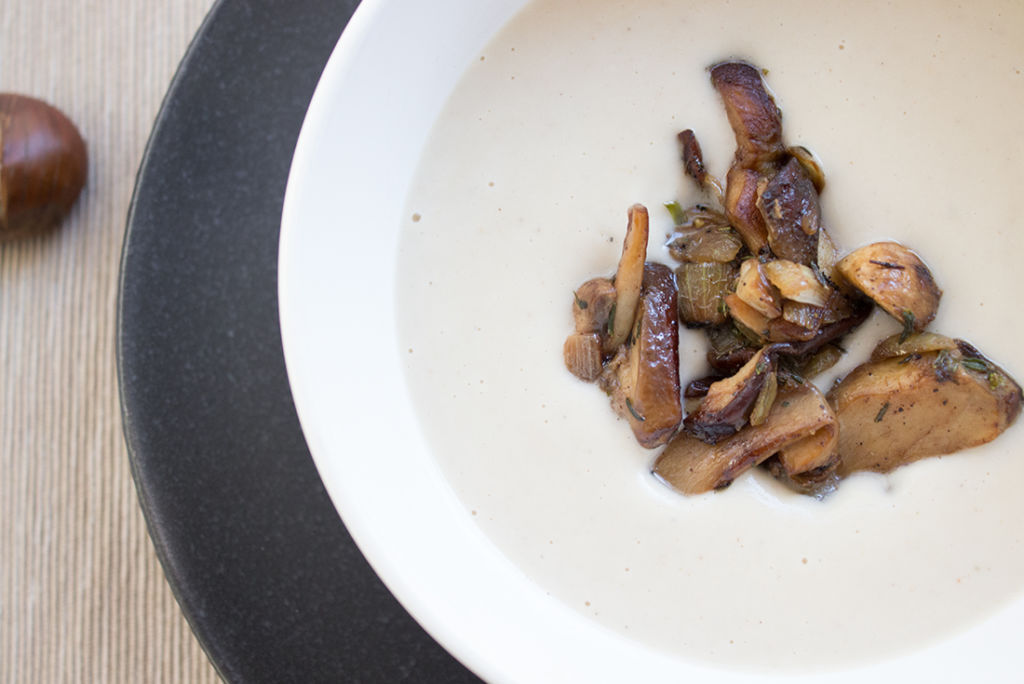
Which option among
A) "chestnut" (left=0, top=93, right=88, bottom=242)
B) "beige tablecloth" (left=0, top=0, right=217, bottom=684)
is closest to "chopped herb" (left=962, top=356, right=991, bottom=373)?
"beige tablecloth" (left=0, top=0, right=217, bottom=684)

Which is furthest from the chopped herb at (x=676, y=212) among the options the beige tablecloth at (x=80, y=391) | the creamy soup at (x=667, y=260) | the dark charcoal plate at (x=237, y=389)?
the beige tablecloth at (x=80, y=391)

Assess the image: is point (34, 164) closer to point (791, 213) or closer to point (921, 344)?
point (791, 213)

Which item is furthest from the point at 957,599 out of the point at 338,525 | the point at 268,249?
the point at 268,249

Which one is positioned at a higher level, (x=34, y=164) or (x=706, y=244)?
(x=706, y=244)

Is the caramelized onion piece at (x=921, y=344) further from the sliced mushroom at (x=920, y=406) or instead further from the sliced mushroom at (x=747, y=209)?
the sliced mushroom at (x=747, y=209)

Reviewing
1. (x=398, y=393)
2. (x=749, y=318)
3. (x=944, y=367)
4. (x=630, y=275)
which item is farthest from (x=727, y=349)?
(x=398, y=393)

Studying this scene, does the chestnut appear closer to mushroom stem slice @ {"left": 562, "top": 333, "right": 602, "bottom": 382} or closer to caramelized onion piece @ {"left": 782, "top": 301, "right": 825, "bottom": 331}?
mushroom stem slice @ {"left": 562, "top": 333, "right": 602, "bottom": 382}
